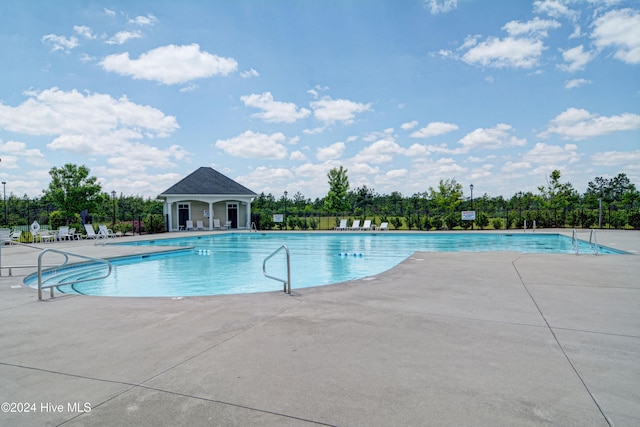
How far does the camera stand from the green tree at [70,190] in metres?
22.8

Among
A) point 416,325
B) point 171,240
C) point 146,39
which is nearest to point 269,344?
point 416,325

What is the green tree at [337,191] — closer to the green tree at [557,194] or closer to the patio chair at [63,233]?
the green tree at [557,194]

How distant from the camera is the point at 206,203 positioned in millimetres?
28719

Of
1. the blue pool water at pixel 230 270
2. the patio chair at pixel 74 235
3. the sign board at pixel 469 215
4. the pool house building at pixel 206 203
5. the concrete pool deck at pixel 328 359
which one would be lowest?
the blue pool water at pixel 230 270

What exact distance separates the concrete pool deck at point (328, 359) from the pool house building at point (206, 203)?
71.8ft

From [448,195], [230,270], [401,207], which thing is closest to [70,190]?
[230,270]

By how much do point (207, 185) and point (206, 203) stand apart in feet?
4.84

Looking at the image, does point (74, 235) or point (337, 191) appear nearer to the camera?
point (74, 235)

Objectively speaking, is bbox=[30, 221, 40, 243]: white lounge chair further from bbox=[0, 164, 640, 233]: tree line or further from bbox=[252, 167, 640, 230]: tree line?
bbox=[252, 167, 640, 230]: tree line

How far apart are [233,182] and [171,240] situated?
1170 centimetres

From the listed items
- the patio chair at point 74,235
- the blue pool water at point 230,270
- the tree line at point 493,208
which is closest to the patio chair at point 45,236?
the patio chair at point 74,235

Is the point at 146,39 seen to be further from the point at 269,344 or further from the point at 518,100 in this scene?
the point at 518,100

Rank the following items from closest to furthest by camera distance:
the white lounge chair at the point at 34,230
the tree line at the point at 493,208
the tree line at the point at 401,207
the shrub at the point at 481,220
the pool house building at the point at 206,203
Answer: the white lounge chair at the point at 34,230
the tree line at the point at 401,207
the tree line at the point at 493,208
the shrub at the point at 481,220
the pool house building at the point at 206,203

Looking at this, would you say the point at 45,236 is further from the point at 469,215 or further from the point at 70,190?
the point at 469,215
